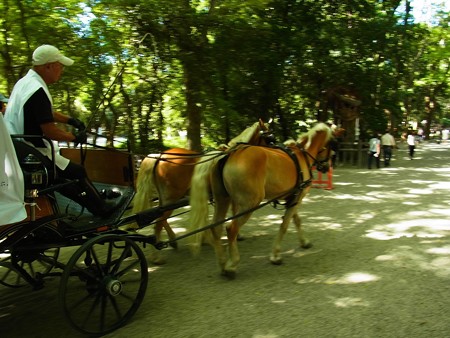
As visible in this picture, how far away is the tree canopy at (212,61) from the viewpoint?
8164 mm

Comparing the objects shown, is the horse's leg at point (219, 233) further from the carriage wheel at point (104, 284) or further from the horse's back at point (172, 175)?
the carriage wheel at point (104, 284)

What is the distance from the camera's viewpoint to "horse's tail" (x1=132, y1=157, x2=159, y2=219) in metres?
5.29

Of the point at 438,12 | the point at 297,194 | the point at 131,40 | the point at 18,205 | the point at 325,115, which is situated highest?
the point at 438,12

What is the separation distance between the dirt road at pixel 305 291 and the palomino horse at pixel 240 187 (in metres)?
0.51

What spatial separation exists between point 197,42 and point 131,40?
171cm

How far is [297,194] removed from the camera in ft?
18.5

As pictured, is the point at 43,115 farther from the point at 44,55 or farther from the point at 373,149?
the point at 373,149

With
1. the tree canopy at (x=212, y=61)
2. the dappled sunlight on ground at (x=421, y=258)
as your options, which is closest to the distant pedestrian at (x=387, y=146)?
the tree canopy at (x=212, y=61)

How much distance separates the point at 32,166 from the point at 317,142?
4.39 meters

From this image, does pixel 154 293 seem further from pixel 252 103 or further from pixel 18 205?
pixel 252 103

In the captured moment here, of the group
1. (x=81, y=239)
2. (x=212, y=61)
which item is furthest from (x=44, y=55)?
(x=212, y=61)

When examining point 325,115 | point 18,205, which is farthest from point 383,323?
point 325,115

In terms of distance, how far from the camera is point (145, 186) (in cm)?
540

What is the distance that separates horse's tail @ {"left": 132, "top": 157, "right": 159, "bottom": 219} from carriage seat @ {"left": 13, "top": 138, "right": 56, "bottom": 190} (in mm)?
2002
